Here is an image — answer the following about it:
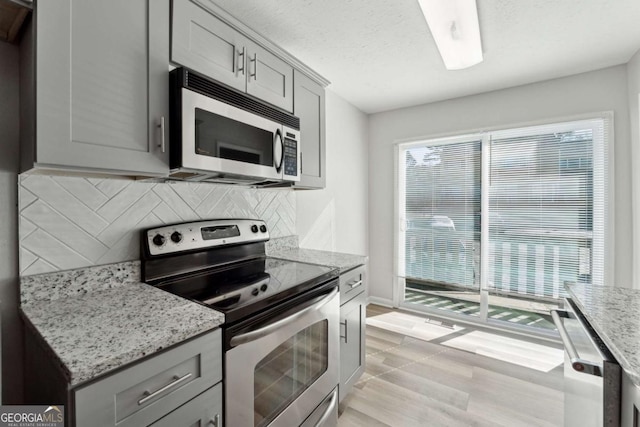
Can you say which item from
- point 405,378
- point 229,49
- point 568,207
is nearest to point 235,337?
point 229,49

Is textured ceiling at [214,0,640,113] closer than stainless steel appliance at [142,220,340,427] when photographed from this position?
No

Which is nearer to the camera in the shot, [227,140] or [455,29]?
[227,140]

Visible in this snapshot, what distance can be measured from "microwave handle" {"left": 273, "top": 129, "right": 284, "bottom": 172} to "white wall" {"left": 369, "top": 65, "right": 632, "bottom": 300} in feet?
7.31

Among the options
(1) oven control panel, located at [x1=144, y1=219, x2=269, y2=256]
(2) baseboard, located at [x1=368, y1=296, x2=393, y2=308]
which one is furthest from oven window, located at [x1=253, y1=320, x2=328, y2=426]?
(2) baseboard, located at [x1=368, y1=296, x2=393, y2=308]

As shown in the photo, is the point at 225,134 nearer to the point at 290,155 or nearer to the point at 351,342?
the point at 290,155

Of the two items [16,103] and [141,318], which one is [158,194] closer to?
[16,103]

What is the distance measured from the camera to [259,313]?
1.10m

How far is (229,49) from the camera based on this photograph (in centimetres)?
139

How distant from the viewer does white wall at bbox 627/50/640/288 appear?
212cm

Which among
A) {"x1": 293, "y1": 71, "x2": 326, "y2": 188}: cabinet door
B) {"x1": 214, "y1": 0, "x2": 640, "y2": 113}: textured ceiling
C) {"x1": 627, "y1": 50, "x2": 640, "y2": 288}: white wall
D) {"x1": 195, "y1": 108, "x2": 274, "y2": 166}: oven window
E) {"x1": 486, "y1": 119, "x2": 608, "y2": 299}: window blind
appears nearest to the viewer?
{"x1": 195, "y1": 108, "x2": 274, "y2": 166}: oven window

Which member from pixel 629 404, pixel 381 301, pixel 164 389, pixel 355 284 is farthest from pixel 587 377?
pixel 381 301

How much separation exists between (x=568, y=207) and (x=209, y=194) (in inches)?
123

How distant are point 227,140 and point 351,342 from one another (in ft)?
4.76

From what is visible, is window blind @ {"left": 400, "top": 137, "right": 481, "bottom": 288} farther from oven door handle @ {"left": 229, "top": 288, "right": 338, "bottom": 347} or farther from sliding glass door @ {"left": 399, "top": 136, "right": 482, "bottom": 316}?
oven door handle @ {"left": 229, "top": 288, "right": 338, "bottom": 347}
